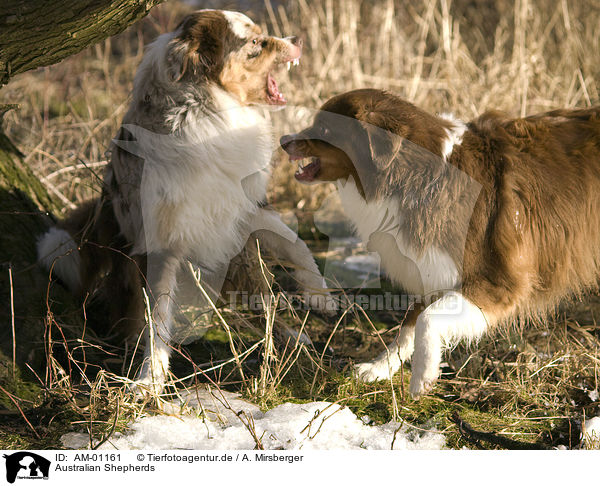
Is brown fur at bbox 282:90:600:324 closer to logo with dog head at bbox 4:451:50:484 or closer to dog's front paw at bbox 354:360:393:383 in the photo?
dog's front paw at bbox 354:360:393:383

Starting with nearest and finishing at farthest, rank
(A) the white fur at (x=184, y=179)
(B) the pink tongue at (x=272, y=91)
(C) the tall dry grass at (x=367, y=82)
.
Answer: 1. (A) the white fur at (x=184, y=179)
2. (B) the pink tongue at (x=272, y=91)
3. (C) the tall dry grass at (x=367, y=82)

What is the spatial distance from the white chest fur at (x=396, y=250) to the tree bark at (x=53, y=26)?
147cm

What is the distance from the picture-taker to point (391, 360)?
11.0 feet

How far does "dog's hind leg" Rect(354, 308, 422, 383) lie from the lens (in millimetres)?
3312

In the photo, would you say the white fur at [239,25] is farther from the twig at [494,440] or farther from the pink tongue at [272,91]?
the twig at [494,440]

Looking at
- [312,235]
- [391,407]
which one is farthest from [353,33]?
[391,407]

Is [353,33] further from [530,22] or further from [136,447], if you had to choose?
[136,447]

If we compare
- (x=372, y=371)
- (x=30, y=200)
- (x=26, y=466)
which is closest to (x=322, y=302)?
(x=372, y=371)

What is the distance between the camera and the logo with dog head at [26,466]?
8.13 ft

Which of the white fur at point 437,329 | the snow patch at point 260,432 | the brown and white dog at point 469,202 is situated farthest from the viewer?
the brown and white dog at point 469,202

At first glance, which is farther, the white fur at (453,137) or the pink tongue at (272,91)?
the pink tongue at (272,91)

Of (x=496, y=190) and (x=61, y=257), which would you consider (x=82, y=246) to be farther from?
(x=496, y=190)

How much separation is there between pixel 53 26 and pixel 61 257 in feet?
5.05

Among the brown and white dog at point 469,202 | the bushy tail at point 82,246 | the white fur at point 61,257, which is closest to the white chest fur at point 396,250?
the brown and white dog at point 469,202
